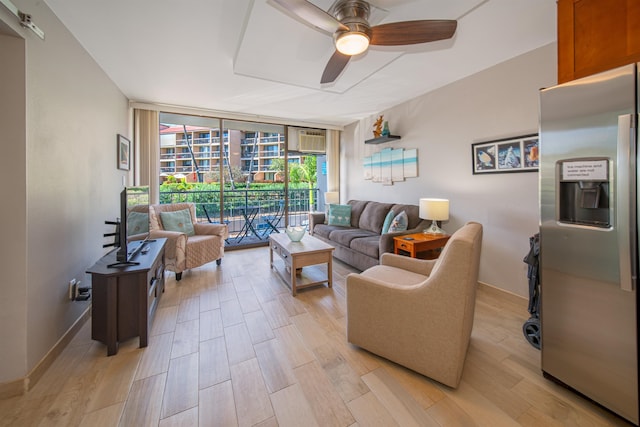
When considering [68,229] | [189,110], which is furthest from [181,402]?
[189,110]

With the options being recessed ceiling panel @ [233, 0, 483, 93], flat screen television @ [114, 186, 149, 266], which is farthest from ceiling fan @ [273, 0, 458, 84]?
flat screen television @ [114, 186, 149, 266]

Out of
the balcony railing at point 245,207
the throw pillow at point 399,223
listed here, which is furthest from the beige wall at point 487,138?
the balcony railing at point 245,207

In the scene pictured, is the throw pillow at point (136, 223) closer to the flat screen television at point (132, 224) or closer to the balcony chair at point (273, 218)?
the flat screen television at point (132, 224)

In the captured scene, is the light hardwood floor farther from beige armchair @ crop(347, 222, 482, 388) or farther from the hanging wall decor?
the hanging wall decor

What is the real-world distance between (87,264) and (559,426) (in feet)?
11.6

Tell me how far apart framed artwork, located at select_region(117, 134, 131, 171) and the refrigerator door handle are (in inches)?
174

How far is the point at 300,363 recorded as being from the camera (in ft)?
A: 5.49

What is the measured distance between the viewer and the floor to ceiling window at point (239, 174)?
456cm

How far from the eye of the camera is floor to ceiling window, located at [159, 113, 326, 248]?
4.56 meters

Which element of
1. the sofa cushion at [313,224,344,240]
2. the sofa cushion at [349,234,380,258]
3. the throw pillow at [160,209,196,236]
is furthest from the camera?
the sofa cushion at [313,224,344,240]

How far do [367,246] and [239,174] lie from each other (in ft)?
10.7

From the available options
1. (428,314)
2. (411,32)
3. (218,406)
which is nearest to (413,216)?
(428,314)

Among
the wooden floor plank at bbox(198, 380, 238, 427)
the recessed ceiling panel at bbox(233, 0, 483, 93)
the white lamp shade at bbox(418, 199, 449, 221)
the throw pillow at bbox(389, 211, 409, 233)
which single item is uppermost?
the recessed ceiling panel at bbox(233, 0, 483, 93)

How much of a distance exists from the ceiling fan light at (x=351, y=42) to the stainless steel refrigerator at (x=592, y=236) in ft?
3.75
